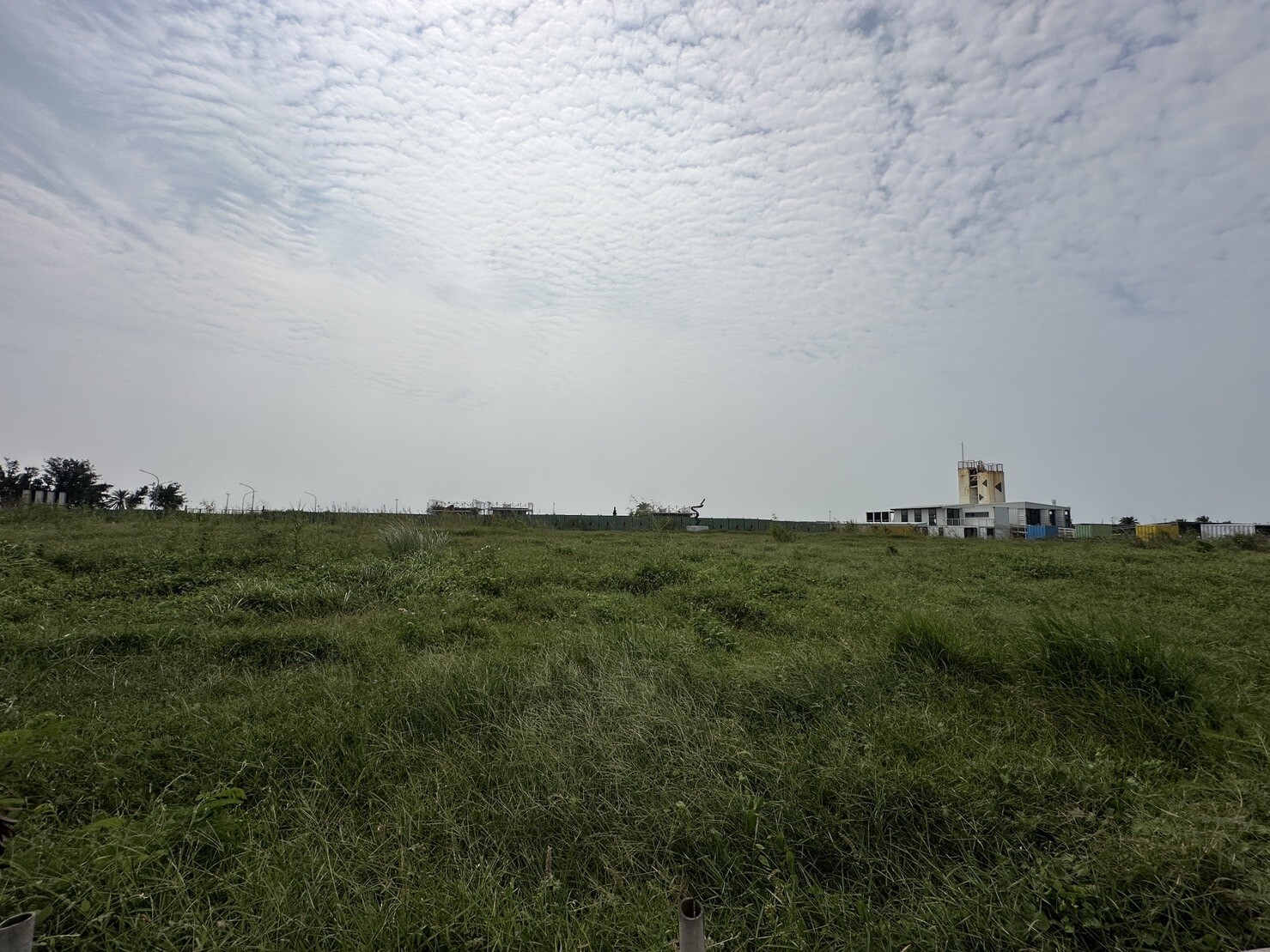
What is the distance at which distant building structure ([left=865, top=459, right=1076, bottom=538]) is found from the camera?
37.5m

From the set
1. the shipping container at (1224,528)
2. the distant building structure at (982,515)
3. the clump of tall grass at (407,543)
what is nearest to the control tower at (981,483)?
the distant building structure at (982,515)

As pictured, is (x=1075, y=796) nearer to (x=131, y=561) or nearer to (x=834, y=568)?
(x=834, y=568)

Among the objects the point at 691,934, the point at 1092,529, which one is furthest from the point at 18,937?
the point at 1092,529

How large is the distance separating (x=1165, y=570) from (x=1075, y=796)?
30.4 feet

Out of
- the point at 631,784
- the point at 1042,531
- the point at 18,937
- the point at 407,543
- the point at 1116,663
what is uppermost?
the point at 1042,531

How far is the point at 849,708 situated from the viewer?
10.3 ft

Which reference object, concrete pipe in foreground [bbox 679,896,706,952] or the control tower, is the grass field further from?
the control tower

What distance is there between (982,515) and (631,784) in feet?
147

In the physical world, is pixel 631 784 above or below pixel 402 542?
below

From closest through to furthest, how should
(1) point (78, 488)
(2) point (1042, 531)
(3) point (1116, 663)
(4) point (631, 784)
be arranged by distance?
1. (4) point (631, 784)
2. (3) point (1116, 663)
3. (1) point (78, 488)
4. (2) point (1042, 531)

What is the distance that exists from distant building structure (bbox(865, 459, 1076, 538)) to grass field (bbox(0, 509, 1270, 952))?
105ft

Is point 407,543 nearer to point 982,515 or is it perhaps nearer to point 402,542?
point 402,542

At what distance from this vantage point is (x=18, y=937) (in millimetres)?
1082

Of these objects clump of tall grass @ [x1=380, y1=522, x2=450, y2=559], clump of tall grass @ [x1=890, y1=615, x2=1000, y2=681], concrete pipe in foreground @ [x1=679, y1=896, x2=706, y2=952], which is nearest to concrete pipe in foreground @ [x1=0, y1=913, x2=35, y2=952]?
concrete pipe in foreground @ [x1=679, y1=896, x2=706, y2=952]
